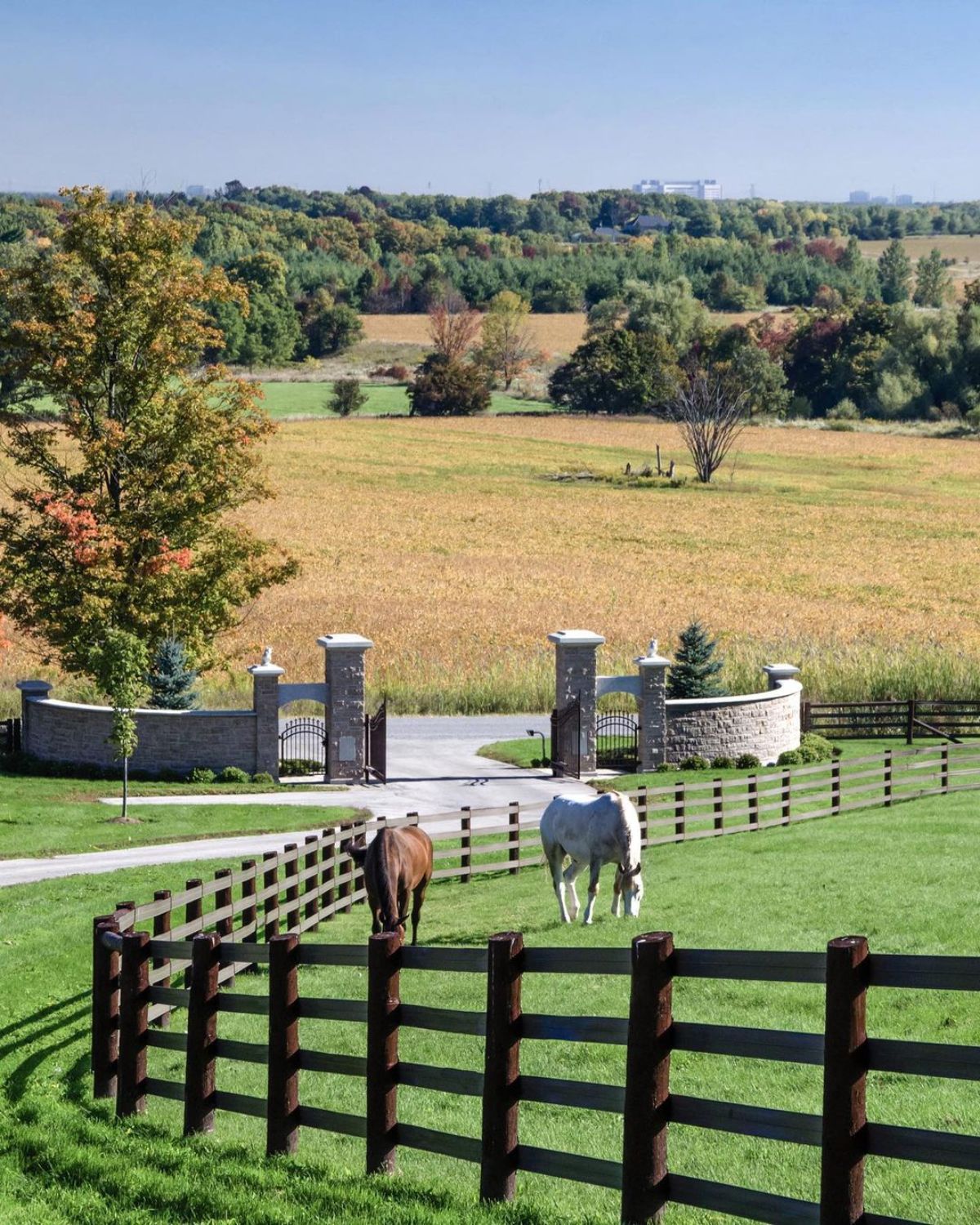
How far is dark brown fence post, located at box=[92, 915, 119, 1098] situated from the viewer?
457 inches

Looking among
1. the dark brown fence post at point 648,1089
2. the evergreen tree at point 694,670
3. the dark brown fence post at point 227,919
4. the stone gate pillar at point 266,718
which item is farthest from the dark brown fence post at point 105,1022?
the evergreen tree at point 694,670

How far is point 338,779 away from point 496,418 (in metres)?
104

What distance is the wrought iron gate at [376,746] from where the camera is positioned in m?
37.1

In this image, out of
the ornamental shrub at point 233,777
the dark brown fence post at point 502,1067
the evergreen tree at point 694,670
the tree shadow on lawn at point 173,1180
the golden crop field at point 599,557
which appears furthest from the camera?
the golden crop field at point 599,557

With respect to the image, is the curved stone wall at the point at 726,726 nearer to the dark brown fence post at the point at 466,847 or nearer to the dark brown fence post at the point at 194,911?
the dark brown fence post at the point at 466,847

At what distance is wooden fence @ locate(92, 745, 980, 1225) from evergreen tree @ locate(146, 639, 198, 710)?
2550cm

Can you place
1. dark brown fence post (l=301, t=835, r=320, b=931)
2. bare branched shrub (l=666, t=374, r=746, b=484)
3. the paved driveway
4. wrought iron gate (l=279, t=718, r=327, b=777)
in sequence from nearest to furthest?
dark brown fence post (l=301, t=835, r=320, b=931) → the paved driveway → wrought iron gate (l=279, t=718, r=327, b=777) → bare branched shrub (l=666, t=374, r=746, b=484)

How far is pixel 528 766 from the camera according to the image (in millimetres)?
38031

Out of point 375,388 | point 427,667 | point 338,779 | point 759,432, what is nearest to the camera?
point 338,779

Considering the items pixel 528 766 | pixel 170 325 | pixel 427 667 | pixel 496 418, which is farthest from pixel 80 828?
pixel 496 418

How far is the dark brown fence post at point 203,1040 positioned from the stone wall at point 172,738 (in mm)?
27177

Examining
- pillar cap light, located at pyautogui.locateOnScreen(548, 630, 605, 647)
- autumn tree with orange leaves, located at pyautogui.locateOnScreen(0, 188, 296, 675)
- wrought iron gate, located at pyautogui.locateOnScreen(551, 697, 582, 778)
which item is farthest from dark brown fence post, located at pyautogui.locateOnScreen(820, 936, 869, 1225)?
autumn tree with orange leaves, located at pyautogui.locateOnScreen(0, 188, 296, 675)

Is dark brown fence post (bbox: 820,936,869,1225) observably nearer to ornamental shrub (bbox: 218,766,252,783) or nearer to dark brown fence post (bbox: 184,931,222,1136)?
dark brown fence post (bbox: 184,931,222,1136)

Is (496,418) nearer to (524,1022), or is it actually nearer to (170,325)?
(170,325)
